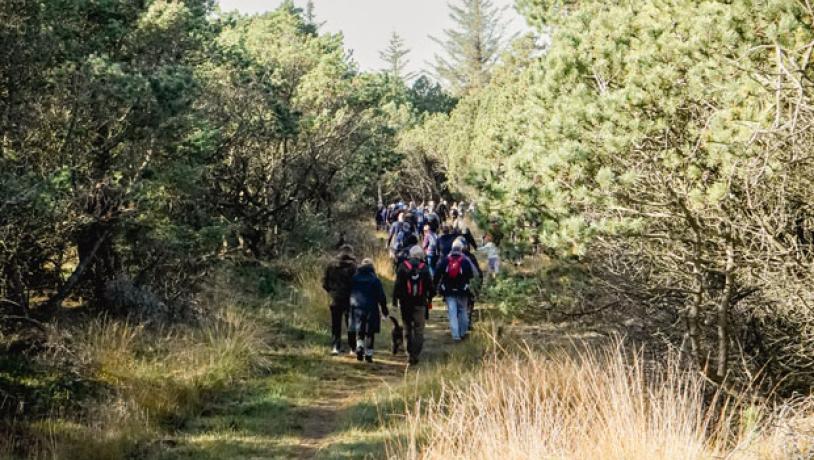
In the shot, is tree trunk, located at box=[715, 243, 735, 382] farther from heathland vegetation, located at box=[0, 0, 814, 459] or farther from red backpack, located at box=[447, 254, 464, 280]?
red backpack, located at box=[447, 254, 464, 280]

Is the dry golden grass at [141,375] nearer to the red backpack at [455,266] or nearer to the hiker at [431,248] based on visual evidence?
the red backpack at [455,266]

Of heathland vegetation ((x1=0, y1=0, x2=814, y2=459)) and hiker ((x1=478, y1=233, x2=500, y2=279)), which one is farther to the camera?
hiker ((x1=478, y1=233, x2=500, y2=279))

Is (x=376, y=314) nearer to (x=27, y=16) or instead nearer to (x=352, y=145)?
(x=27, y=16)

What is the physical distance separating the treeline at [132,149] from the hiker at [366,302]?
2.35 m

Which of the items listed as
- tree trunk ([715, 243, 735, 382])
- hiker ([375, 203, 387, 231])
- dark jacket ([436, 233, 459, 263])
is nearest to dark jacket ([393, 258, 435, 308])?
dark jacket ([436, 233, 459, 263])

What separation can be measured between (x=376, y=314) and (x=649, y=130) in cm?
558

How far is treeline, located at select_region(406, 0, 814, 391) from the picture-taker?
5.02 metres

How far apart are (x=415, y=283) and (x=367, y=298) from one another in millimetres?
714

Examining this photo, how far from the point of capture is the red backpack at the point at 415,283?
1023 cm

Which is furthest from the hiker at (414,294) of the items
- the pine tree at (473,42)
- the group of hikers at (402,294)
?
the pine tree at (473,42)

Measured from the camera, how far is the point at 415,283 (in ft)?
33.6

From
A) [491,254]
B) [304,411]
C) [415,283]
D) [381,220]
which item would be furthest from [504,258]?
[381,220]

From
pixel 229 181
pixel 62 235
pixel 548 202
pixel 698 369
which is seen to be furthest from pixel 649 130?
pixel 229 181

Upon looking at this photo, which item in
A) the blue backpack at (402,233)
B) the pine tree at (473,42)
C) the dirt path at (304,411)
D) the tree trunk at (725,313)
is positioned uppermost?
Result: the pine tree at (473,42)
